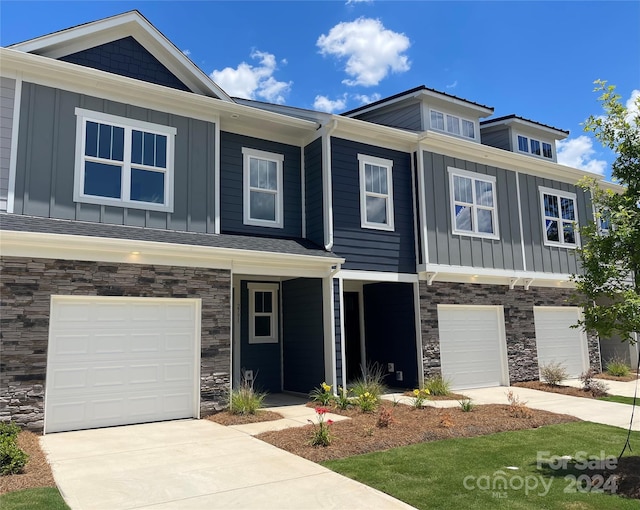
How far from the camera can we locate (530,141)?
18062 millimetres

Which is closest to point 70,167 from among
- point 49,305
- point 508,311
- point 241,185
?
point 49,305

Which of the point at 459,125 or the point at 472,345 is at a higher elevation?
the point at 459,125

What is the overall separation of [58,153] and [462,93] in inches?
461

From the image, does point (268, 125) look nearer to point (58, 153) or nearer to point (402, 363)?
point (58, 153)

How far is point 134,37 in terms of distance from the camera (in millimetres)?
10984

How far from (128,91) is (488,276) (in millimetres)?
10200

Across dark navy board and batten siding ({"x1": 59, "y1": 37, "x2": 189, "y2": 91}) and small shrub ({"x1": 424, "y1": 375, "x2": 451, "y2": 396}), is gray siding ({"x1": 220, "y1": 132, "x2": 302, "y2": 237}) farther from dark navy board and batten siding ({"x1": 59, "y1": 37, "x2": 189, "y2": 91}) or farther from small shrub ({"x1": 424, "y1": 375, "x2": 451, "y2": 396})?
small shrub ({"x1": 424, "y1": 375, "x2": 451, "y2": 396})

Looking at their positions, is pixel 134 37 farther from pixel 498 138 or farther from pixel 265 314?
pixel 498 138

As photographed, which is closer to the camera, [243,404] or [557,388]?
[243,404]

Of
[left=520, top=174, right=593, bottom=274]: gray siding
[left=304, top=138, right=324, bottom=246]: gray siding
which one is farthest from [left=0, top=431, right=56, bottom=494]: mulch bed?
[left=520, top=174, right=593, bottom=274]: gray siding

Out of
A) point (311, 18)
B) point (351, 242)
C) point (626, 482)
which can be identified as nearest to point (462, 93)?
point (311, 18)

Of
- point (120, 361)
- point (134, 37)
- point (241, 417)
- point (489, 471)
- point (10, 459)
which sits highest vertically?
point (134, 37)

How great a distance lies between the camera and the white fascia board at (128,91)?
9.05 meters

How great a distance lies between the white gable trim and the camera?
9839 mm
